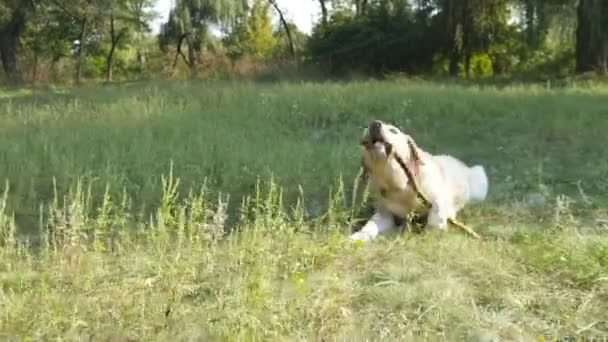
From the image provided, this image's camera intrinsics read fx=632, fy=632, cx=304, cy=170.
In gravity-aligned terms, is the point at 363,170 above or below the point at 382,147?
below

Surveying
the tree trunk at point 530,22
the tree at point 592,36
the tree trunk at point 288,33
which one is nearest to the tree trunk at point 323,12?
the tree trunk at point 288,33

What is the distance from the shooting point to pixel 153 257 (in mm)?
3422

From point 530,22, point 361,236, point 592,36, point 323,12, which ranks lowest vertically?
point 361,236

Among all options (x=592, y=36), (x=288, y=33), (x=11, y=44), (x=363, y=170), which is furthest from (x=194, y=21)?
(x=363, y=170)

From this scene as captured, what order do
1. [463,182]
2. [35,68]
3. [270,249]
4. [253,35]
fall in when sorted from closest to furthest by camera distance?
[270,249] → [463,182] → [35,68] → [253,35]

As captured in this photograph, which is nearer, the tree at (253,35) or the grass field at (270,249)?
the grass field at (270,249)

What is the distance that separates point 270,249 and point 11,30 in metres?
24.6

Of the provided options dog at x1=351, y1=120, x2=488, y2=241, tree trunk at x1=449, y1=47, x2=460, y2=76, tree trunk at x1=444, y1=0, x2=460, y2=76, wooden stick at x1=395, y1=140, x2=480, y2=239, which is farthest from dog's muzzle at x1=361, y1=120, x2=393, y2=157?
tree trunk at x1=449, y1=47, x2=460, y2=76

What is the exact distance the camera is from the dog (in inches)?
161

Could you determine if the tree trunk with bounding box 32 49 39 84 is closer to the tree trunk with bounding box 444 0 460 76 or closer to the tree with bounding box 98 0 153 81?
the tree with bounding box 98 0 153 81

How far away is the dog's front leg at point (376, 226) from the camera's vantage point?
4133 mm

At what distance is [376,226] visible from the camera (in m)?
4.33

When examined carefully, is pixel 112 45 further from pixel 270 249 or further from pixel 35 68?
pixel 270 249

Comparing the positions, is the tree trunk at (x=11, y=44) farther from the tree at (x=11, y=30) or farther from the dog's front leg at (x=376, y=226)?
the dog's front leg at (x=376, y=226)
